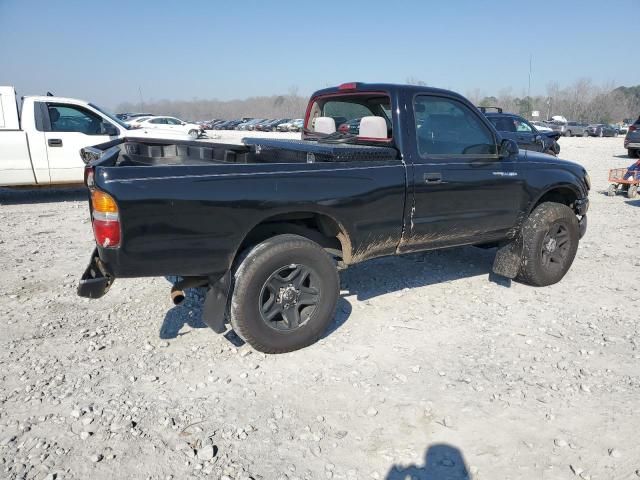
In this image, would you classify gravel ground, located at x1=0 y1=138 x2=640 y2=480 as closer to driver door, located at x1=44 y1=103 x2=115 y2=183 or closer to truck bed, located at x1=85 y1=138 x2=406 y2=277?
truck bed, located at x1=85 y1=138 x2=406 y2=277

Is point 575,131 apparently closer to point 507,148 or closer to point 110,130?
point 110,130

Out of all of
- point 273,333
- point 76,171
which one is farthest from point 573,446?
point 76,171

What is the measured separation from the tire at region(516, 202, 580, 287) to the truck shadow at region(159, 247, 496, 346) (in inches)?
15.5

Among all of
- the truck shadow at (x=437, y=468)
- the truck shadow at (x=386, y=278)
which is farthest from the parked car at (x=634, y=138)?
the truck shadow at (x=437, y=468)

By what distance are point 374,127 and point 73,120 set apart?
7.30 m

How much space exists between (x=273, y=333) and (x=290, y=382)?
381 mm

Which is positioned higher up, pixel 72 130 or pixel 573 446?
pixel 72 130

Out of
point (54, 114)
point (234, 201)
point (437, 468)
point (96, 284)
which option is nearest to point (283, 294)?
point (234, 201)

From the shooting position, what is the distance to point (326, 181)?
3.50 m

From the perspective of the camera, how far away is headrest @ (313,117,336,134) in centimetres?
491

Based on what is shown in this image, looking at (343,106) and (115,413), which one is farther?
(343,106)

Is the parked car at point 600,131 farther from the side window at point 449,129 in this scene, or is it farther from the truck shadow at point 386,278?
the side window at point 449,129

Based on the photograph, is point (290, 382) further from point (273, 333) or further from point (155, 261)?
point (155, 261)

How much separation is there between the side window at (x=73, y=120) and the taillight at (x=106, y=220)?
7.18 meters
